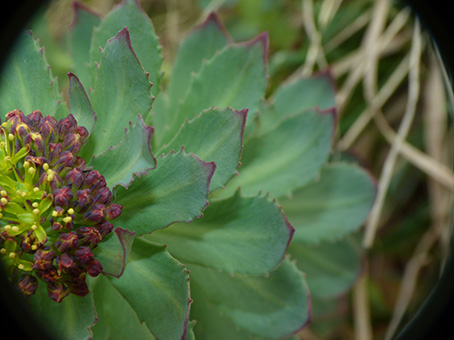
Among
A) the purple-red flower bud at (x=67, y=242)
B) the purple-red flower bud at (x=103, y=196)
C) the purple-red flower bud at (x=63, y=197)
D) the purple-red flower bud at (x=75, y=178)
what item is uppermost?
the purple-red flower bud at (x=75, y=178)

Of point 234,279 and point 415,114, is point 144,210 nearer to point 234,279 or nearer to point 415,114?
point 234,279

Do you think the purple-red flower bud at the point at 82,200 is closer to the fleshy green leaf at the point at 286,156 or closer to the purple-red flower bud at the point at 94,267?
the purple-red flower bud at the point at 94,267

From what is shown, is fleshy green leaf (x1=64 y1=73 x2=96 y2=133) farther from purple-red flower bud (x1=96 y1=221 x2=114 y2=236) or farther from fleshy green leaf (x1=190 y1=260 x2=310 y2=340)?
fleshy green leaf (x1=190 y1=260 x2=310 y2=340)

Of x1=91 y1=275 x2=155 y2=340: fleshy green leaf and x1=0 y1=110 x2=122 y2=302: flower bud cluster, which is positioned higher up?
x1=0 y1=110 x2=122 y2=302: flower bud cluster

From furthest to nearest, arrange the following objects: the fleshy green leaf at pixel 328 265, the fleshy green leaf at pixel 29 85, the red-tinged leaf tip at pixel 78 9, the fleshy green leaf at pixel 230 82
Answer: the fleshy green leaf at pixel 328 265, the red-tinged leaf tip at pixel 78 9, the fleshy green leaf at pixel 230 82, the fleshy green leaf at pixel 29 85

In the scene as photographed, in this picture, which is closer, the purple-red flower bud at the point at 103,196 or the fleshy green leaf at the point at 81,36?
the purple-red flower bud at the point at 103,196

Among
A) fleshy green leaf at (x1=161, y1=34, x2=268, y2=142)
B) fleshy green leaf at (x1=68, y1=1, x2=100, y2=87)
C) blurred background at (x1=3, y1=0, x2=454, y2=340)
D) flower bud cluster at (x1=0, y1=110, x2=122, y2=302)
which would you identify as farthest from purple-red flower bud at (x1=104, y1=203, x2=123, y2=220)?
blurred background at (x1=3, y1=0, x2=454, y2=340)

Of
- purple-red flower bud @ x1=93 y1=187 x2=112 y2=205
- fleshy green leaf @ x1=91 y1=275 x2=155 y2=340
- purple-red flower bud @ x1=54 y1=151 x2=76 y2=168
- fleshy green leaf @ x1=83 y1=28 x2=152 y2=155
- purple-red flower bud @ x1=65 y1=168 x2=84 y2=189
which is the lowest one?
fleshy green leaf @ x1=91 y1=275 x2=155 y2=340

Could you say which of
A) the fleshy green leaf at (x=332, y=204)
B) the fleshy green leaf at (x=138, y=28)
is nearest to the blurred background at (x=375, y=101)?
the fleshy green leaf at (x=332, y=204)
